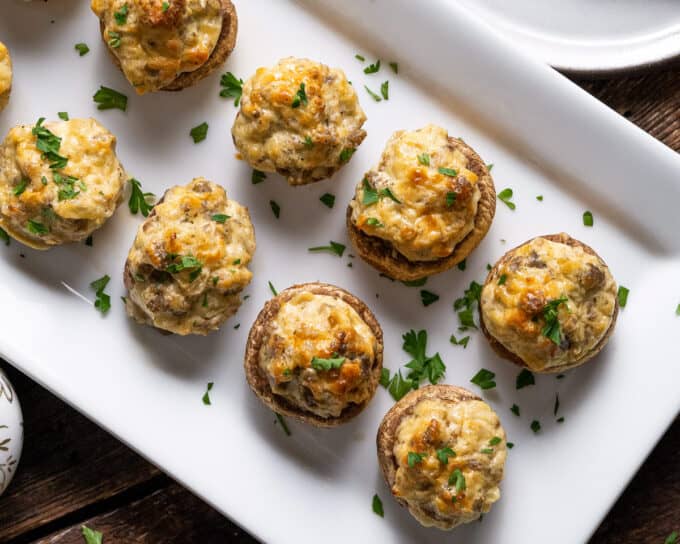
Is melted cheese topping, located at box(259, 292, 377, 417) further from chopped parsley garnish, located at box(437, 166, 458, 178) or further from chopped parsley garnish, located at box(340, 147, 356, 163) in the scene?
chopped parsley garnish, located at box(437, 166, 458, 178)

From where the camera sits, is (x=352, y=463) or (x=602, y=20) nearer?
(x=352, y=463)

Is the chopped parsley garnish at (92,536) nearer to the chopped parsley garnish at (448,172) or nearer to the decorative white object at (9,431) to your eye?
the decorative white object at (9,431)

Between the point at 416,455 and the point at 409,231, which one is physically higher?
the point at 409,231

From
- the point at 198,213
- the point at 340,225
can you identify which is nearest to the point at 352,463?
the point at 340,225

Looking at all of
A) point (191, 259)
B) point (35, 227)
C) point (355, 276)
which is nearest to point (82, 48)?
point (35, 227)

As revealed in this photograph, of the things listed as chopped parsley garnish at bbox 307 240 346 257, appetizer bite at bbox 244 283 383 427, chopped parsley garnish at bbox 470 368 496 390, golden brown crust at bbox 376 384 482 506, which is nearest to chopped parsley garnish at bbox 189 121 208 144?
chopped parsley garnish at bbox 307 240 346 257

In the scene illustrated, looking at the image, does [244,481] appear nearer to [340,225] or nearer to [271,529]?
[271,529]

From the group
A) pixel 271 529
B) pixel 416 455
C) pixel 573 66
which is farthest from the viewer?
pixel 573 66

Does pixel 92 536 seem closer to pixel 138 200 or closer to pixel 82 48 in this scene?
pixel 138 200
